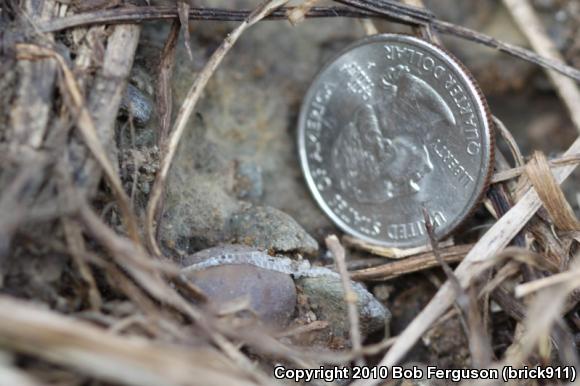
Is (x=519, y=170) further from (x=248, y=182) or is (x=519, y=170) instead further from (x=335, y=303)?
(x=248, y=182)

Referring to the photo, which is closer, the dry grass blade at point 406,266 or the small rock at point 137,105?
the small rock at point 137,105

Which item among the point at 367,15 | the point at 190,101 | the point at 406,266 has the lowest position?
the point at 406,266

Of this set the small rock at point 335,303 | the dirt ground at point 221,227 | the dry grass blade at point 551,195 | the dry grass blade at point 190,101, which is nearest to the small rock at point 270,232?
the dirt ground at point 221,227

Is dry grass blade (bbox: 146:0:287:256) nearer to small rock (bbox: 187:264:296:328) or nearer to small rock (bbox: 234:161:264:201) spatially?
small rock (bbox: 187:264:296:328)

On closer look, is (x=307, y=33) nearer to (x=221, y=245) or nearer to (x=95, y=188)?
(x=221, y=245)

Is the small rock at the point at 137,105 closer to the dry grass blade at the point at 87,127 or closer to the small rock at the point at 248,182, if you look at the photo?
the dry grass blade at the point at 87,127

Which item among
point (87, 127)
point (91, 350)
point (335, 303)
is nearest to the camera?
point (91, 350)

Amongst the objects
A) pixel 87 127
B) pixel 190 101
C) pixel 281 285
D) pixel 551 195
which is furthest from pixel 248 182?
pixel 551 195

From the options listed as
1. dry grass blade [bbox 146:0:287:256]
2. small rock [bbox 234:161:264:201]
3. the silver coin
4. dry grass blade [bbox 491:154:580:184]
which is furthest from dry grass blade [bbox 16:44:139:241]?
dry grass blade [bbox 491:154:580:184]
